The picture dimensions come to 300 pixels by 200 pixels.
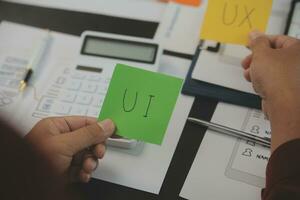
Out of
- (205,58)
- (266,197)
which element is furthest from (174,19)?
(266,197)

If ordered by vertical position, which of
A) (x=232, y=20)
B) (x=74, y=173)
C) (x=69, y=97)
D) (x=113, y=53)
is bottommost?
(x=74, y=173)

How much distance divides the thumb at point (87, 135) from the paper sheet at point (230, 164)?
14 cm

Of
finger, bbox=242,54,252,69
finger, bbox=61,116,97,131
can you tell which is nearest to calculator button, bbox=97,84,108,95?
finger, bbox=61,116,97,131

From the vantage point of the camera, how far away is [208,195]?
0.61m

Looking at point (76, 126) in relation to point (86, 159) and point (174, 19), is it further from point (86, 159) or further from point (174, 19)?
point (174, 19)

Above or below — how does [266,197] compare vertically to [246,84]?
below

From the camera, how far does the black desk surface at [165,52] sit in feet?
2.07

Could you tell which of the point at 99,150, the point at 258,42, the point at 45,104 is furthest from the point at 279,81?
the point at 45,104

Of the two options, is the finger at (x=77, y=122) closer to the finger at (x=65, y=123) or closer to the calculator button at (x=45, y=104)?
the finger at (x=65, y=123)

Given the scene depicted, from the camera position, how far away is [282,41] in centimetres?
66

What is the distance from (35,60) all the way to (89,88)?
0.51 feet

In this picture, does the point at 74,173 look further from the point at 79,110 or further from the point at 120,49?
the point at 120,49

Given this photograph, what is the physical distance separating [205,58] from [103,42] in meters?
0.19

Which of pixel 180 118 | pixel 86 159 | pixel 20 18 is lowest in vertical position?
pixel 86 159
